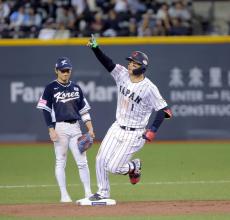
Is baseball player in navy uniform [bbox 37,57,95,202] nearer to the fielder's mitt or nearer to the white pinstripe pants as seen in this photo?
the fielder's mitt

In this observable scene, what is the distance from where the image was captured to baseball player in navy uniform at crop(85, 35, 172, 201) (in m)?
10.0

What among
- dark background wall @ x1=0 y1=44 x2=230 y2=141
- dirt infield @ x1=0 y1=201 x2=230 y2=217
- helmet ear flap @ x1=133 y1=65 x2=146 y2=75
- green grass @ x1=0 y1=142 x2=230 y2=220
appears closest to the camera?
dirt infield @ x1=0 y1=201 x2=230 y2=217

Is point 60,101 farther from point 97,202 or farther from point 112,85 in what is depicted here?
point 112,85

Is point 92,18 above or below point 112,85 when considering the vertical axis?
above

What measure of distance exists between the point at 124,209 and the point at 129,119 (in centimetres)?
114

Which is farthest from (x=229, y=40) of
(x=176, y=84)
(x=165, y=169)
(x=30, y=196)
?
(x=30, y=196)

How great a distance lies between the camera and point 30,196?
11.3 meters

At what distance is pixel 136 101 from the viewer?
1006 centimetres

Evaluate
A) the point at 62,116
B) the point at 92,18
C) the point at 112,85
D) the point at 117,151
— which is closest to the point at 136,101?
the point at 117,151

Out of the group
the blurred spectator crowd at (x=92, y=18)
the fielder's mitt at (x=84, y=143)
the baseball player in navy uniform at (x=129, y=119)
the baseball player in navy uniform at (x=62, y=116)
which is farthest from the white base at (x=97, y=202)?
the blurred spectator crowd at (x=92, y=18)

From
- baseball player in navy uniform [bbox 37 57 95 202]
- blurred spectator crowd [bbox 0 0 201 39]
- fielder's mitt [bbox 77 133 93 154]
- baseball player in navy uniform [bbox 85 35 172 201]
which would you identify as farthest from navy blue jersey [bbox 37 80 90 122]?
blurred spectator crowd [bbox 0 0 201 39]

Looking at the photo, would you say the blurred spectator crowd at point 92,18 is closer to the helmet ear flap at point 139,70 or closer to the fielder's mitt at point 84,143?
the fielder's mitt at point 84,143

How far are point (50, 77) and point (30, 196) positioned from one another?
6948mm

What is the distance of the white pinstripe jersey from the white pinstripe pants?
137 millimetres
